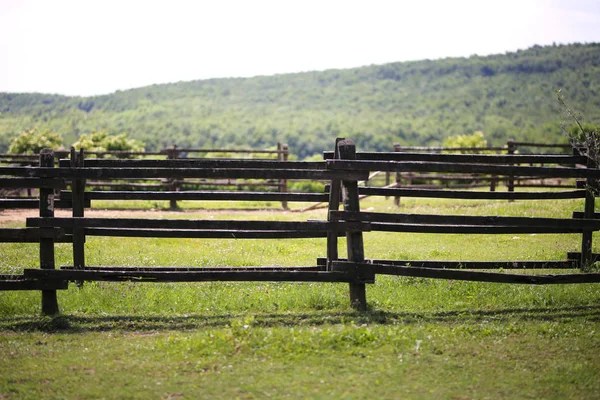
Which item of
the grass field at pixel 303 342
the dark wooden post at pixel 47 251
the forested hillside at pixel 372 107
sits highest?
the forested hillside at pixel 372 107

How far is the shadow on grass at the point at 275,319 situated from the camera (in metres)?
7.09

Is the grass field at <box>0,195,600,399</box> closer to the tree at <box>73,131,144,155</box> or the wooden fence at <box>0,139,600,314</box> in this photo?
the wooden fence at <box>0,139,600,314</box>

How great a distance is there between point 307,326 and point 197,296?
2.11 meters

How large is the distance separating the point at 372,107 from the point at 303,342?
17074 cm

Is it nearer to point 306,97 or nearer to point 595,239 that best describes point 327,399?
point 595,239

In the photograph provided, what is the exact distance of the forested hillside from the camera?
440 ft

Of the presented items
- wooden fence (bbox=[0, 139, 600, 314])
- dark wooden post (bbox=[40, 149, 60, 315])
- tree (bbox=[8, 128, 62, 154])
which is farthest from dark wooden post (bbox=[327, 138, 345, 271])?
tree (bbox=[8, 128, 62, 154])

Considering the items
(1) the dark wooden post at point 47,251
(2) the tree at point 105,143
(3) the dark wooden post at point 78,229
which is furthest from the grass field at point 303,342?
(2) the tree at point 105,143

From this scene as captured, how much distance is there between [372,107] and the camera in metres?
174

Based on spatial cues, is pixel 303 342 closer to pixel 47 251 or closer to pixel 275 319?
pixel 275 319

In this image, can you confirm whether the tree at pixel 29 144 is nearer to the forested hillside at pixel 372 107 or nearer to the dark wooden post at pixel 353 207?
the dark wooden post at pixel 353 207

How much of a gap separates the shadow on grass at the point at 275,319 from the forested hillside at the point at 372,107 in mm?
106230

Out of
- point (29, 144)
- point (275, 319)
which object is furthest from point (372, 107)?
point (275, 319)

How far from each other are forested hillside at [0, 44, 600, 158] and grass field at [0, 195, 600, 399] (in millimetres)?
106036
